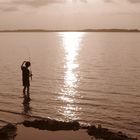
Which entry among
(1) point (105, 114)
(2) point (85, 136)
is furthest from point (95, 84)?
(2) point (85, 136)

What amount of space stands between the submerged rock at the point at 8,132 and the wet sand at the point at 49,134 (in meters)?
0.26

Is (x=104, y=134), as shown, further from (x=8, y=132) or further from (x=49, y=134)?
(x=8, y=132)

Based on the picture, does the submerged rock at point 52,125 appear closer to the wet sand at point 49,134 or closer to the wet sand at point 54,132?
the wet sand at point 54,132

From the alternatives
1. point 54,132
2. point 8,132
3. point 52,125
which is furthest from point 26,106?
point 8,132

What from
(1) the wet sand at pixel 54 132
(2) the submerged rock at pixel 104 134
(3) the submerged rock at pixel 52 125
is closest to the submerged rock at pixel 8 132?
(1) the wet sand at pixel 54 132

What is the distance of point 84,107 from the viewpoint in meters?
25.7

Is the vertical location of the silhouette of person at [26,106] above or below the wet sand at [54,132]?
below

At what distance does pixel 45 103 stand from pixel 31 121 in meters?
6.46

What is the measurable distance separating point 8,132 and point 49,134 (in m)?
2.06

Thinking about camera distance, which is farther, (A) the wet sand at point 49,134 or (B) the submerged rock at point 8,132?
(A) the wet sand at point 49,134

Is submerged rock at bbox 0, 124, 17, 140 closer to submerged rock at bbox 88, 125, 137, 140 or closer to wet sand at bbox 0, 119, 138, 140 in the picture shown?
wet sand at bbox 0, 119, 138, 140

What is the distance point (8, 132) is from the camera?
59.5 ft

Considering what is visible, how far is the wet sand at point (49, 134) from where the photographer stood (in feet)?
59.3

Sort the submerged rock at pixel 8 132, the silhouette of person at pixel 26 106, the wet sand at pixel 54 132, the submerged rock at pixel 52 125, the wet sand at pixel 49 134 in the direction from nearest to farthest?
1. the submerged rock at pixel 8 132
2. the wet sand at pixel 54 132
3. the wet sand at pixel 49 134
4. the submerged rock at pixel 52 125
5. the silhouette of person at pixel 26 106
